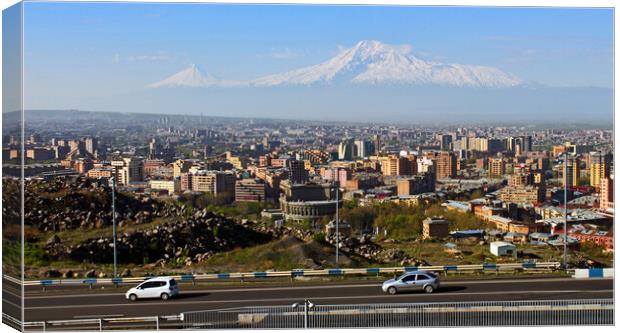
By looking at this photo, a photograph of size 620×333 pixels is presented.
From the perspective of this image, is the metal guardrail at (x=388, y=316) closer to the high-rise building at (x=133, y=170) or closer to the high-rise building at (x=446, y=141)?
the high-rise building at (x=133, y=170)

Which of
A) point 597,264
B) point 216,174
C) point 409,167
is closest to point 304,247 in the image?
point 597,264

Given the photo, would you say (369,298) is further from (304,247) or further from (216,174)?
(216,174)

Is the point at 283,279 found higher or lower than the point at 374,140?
lower

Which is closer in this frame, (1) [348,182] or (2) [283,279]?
(2) [283,279]

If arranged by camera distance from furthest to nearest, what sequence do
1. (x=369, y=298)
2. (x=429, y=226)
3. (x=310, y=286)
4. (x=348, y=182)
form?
(x=348, y=182) → (x=429, y=226) → (x=310, y=286) → (x=369, y=298)

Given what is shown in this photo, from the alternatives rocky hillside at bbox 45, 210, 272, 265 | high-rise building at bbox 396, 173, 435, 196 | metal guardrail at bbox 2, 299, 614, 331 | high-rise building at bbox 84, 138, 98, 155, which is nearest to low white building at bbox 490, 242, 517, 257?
rocky hillside at bbox 45, 210, 272, 265

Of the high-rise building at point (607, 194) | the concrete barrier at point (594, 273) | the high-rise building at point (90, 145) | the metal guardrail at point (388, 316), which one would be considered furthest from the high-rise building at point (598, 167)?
the high-rise building at point (90, 145)
